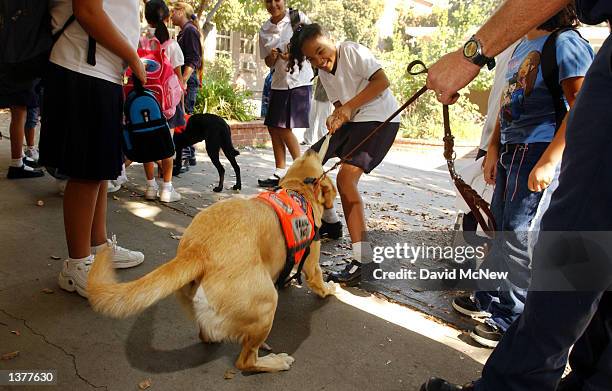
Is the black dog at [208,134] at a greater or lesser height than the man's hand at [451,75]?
lesser

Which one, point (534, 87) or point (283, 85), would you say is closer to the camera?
point (534, 87)

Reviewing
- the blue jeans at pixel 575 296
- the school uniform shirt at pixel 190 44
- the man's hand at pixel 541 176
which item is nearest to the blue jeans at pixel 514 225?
the man's hand at pixel 541 176

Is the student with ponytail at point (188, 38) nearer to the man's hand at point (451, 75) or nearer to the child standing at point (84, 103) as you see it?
the child standing at point (84, 103)

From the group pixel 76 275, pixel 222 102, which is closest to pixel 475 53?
pixel 76 275

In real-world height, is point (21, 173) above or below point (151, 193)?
above

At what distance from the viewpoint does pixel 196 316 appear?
1992mm

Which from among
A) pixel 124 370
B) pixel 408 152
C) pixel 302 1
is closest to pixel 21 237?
pixel 124 370

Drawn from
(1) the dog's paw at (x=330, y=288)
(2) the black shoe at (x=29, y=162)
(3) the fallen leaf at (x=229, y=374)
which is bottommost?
(3) the fallen leaf at (x=229, y=374)

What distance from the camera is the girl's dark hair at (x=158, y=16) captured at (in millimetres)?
5020

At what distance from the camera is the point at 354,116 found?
3.34 meters

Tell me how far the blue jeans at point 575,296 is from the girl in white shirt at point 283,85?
4.34 meters

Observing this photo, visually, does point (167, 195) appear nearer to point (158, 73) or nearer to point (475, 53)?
point (158, 73)

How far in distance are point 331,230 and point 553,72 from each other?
245 centimetres

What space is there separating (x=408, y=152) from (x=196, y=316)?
33.1 ft
